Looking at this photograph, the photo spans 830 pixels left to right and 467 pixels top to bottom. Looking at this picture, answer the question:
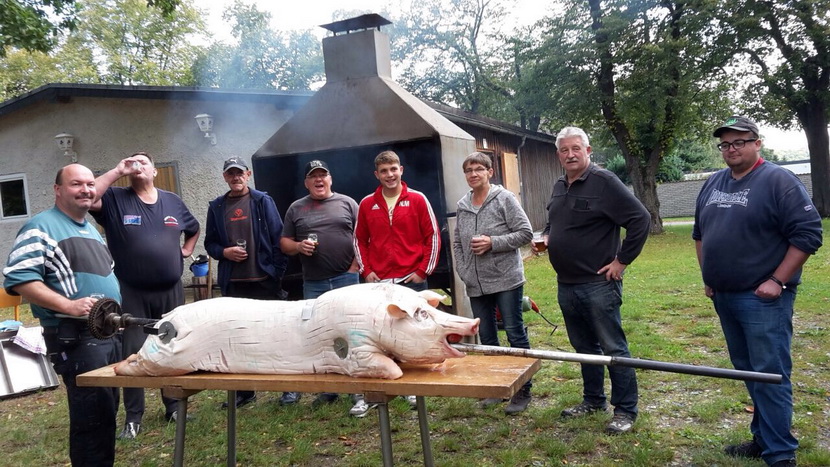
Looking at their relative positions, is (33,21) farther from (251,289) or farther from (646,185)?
(646,185)

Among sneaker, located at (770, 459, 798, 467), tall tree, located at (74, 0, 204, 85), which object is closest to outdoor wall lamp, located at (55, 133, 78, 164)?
sneaker, located at (770, 459, 798, 467)

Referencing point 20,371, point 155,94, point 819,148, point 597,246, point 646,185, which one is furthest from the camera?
point 819,148

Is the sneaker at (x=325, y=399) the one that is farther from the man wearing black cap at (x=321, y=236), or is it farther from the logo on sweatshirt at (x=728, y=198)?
the logo on sweatshirt at (x=728, y=198)

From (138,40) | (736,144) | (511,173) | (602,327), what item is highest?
(138,40)

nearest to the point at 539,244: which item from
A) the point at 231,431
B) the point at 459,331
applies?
the point at 459,331

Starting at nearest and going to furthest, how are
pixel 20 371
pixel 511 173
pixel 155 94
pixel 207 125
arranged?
1. pixel 20 371
2. pixel 207 125
3. pixel 155 94
4. pixel 511 173

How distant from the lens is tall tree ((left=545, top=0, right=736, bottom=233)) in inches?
570

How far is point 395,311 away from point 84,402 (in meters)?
1.77

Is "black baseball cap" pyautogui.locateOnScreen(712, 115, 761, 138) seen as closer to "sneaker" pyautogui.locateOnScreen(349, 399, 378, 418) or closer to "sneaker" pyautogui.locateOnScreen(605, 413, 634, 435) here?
"sneaker" pyautogui.locateOnScreen(605, 413, 634, 435)

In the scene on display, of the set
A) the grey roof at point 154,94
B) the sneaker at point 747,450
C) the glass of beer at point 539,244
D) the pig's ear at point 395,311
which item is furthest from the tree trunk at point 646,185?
the pig's ear at point 395,311

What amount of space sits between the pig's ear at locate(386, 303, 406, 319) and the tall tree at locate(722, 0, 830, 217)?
1531 centimetres

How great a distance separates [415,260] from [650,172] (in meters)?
13.3

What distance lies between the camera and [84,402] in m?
3.02

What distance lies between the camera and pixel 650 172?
1577cm
